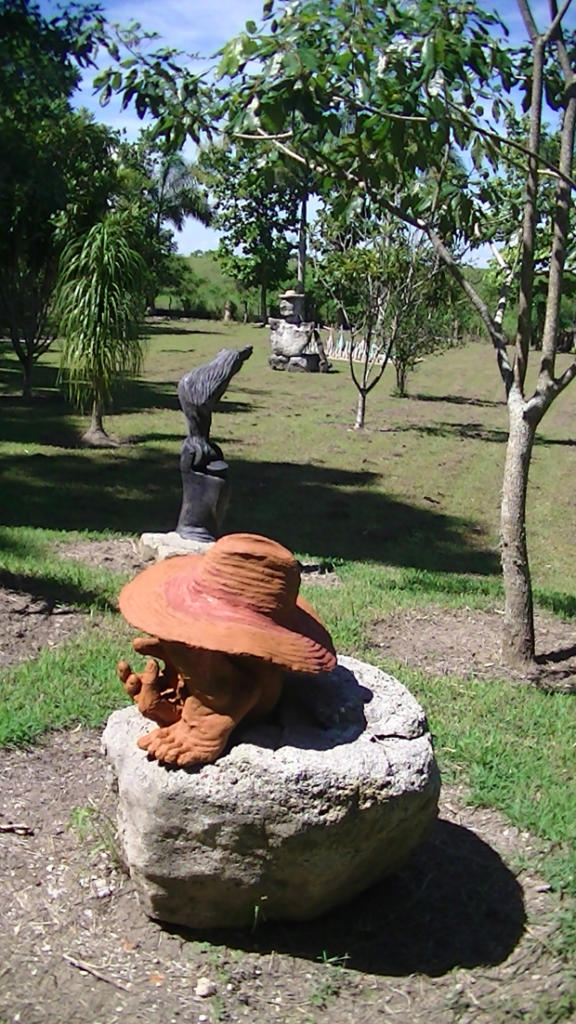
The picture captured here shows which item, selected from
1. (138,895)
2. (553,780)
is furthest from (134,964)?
(553,780)

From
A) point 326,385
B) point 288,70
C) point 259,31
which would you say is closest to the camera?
point 288,70

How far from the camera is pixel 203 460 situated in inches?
275

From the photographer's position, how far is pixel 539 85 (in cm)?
523

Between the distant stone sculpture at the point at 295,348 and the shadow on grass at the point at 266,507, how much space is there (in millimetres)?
13877

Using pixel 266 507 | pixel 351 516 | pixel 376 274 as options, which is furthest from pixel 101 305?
pixel 376 274

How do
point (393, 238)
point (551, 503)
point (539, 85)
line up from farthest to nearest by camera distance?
point (393, 238) < point (551, 503) < point (539, 85)

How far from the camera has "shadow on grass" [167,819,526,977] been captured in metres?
3.10

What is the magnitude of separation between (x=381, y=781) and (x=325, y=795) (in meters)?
0.19

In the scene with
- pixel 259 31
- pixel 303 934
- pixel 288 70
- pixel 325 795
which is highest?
pixel 259 31

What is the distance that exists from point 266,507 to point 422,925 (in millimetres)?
7597

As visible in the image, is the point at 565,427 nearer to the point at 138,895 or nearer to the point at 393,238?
the point at 393,238

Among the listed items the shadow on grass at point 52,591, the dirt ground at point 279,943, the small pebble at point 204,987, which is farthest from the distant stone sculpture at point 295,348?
the small pebble at point 204,987

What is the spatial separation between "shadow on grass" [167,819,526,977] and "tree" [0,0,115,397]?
255 inches

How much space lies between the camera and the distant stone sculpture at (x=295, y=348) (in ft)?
88.2
